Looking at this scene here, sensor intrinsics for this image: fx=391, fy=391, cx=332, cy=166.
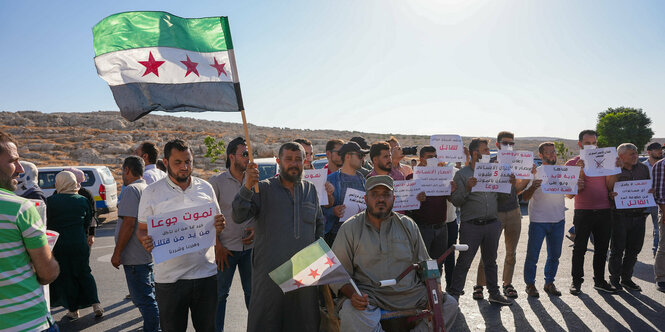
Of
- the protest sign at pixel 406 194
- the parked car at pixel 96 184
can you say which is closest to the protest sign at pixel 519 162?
the protest sign at pixel 406 194

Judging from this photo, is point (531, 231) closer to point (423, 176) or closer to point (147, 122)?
point (423, 176)

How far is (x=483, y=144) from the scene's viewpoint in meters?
5.69

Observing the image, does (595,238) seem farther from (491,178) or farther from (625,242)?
(491,178)

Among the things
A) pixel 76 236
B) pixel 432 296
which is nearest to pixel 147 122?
pixel 76 236

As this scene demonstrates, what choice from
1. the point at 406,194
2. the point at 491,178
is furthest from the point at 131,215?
the point at 491,178

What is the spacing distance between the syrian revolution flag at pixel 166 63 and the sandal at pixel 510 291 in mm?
4660

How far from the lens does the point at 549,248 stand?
19.5ft

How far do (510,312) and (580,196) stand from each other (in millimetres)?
2262

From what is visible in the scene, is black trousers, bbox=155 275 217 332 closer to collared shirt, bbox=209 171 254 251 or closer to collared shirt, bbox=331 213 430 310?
collared shirt, bbox=209 171 254 251

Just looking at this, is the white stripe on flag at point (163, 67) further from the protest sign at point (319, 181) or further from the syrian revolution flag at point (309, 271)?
the syrian revolution flag at point (309, 271)

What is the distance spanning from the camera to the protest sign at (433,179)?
5414 millimetres

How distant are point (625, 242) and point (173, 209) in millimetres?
6595

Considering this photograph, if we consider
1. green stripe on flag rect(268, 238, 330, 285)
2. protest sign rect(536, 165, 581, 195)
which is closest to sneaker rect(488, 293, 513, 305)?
protest sign rect(536, 165, 581, 195)

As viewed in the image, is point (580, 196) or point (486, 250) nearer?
point (486, 250)
